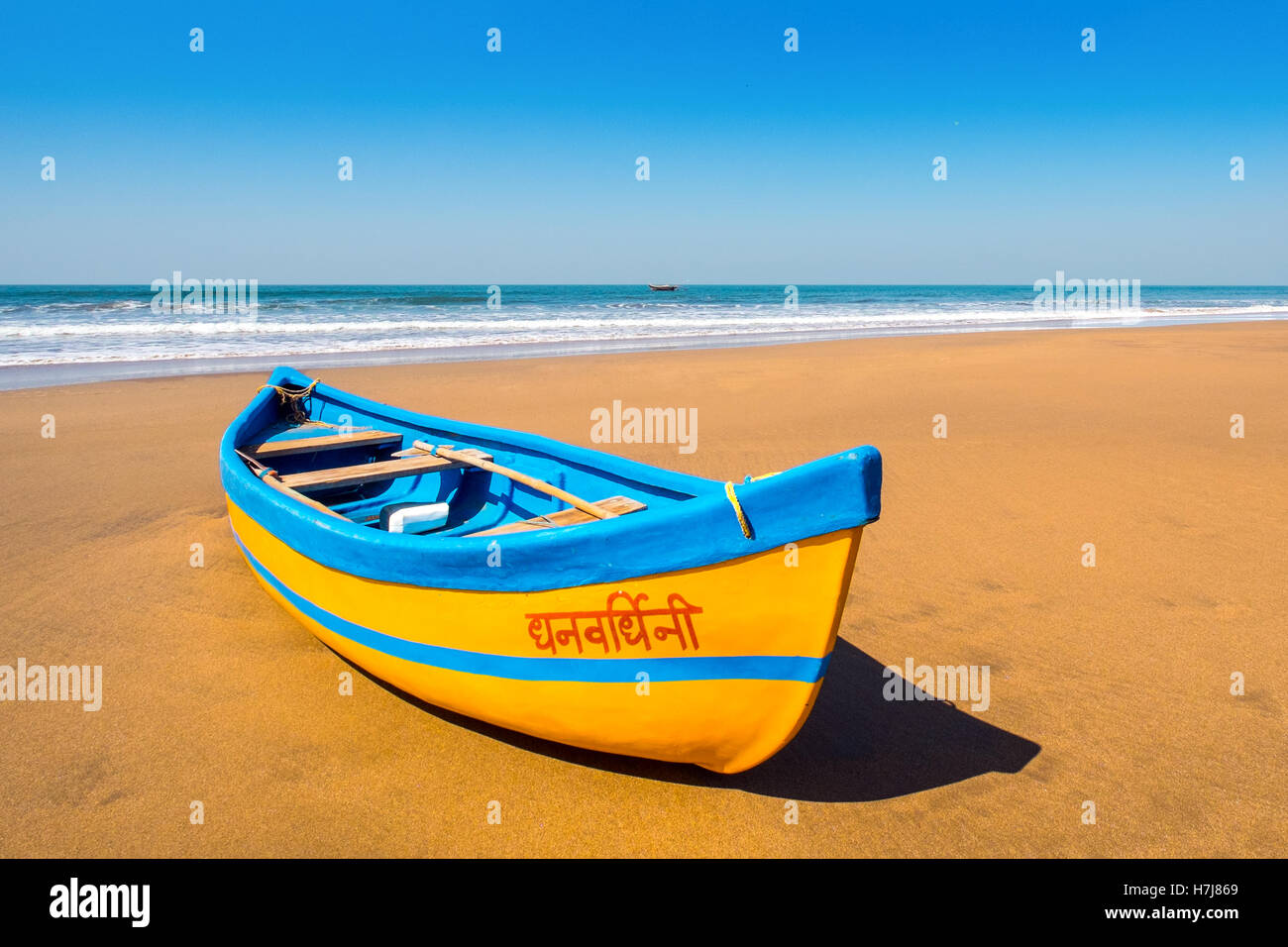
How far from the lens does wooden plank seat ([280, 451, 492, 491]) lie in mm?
4188

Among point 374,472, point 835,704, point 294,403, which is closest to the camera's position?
point 835,704

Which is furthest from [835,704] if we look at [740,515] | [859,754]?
[740,515]

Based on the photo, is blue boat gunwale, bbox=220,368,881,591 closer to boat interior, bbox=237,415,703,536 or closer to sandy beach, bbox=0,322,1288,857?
boat interior, bbox=237,415,703,536

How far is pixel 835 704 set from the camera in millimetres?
3188

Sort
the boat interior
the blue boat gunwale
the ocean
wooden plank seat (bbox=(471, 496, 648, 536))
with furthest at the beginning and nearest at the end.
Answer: the ocean < the boat interior < wooden plank seat (bbox=(471, 496, 648, 536)) < the blue boat gunwale

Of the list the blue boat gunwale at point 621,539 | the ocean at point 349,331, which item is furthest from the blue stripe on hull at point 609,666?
the ocean at point 349,331

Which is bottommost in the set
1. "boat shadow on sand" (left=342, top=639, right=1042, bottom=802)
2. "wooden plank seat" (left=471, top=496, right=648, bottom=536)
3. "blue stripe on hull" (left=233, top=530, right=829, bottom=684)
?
"boat shadow on sand" (left=342, top=639, right=1042, bottom=802)

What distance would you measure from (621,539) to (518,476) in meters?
1.91

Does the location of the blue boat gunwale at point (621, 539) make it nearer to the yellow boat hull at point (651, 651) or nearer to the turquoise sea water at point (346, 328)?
the yellow boat hull at point (651, 651)

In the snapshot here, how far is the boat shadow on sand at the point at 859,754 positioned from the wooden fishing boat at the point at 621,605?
21 cm

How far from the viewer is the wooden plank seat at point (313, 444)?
16.2ft

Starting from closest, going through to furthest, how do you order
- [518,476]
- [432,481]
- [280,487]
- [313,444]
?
[280,487]
[518,476]
[432,481]
[313,444]

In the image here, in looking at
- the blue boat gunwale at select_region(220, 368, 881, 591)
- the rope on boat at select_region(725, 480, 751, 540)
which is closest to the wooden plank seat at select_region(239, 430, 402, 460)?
the blue boat gunwale at select_region(220, 368, 881, 591)

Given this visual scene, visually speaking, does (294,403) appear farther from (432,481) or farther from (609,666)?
(609,666)
